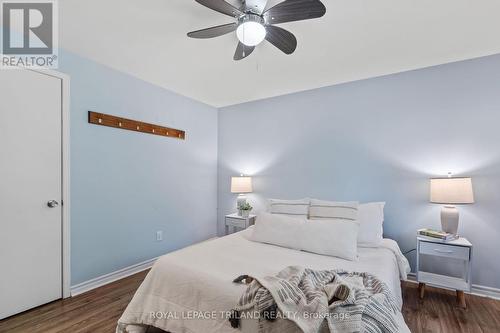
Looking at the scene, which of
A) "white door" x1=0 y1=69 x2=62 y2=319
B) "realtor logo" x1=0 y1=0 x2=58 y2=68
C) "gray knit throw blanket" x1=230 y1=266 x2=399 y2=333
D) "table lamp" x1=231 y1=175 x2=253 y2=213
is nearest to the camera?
"gray knit throw blanket" x1=230 y1=266 x2=399 y2=333

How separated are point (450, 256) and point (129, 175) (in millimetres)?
3563

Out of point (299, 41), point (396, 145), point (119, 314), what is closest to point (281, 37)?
point (299, 41)

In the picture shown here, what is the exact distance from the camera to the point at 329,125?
132 inches

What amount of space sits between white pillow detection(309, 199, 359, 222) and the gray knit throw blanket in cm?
117

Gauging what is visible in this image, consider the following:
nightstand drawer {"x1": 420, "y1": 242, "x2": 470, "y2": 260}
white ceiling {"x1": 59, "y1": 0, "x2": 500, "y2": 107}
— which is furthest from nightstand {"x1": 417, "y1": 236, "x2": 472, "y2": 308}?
white ceiling {"x1": 59, "y1": 0, "x2": 500, "y2": 107}

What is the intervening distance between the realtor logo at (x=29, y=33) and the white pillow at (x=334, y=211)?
3007 millimetres

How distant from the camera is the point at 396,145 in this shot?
2.91 m

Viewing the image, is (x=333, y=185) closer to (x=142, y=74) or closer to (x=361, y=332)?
(x=361, y=332)

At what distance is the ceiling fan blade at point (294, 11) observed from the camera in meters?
1.48

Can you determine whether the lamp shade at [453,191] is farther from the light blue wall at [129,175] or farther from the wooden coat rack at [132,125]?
the wooden coat rack at [132,125]

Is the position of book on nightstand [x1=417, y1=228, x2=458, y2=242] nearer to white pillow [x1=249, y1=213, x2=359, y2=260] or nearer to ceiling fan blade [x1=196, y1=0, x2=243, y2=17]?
white pillow [x1=249, y1=213, x2=359, y2=260]

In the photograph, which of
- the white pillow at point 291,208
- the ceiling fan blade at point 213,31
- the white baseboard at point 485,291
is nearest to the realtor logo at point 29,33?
the ceiling fan blade at point 213,31

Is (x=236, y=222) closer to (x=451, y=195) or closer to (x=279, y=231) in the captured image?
(x=279, y=231)

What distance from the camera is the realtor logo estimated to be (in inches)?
74.7
